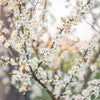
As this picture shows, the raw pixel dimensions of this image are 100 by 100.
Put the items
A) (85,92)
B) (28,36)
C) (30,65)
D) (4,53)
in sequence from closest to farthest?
(28,36), (30,65), (85,92), (4,53)

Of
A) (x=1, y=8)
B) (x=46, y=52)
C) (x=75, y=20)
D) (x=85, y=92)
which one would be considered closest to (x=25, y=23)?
(x=46, y=52)

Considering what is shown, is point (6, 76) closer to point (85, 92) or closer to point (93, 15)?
point (85, 92)

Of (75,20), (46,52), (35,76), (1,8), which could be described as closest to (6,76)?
(1,8)

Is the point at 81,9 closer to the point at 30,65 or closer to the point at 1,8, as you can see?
the point at 30,65

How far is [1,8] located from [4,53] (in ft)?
5.42

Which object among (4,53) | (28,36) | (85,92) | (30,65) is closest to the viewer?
(28,36)

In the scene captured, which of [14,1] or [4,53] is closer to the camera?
[14,1]

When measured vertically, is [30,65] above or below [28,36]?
below

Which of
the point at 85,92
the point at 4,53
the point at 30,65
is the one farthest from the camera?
the point at 4,53

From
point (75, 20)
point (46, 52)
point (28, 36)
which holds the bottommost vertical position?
point (46, 52)

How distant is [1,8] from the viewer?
5.63 metres

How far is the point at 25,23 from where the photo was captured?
265 cm

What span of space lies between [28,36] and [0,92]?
3912 mm

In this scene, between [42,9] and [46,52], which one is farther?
[42,9]
